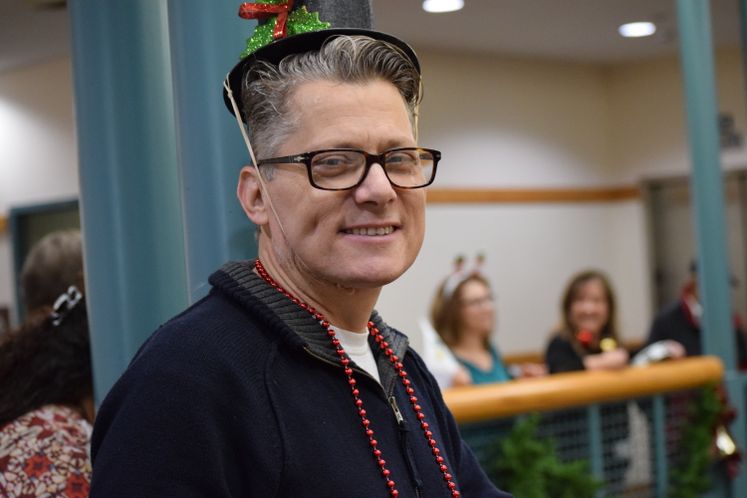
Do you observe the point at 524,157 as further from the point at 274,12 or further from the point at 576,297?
the point at 274,12

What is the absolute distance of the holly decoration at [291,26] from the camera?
1364mm

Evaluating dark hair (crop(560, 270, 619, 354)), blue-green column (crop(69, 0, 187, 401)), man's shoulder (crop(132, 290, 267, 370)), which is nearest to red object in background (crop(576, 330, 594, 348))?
dark hair (crop(560, 270, 619, 354))

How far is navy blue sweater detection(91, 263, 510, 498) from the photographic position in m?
1.12

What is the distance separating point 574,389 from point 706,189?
52.7 inches

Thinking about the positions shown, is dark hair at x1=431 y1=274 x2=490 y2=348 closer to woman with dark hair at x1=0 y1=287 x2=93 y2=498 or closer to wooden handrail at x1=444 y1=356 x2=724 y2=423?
wooden handrail at x1=444 y1=356 x2=724 y2=423

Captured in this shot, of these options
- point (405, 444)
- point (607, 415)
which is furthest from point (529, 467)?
point (405, 444)

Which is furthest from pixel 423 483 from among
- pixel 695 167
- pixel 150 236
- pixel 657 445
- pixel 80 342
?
pixel 695 167

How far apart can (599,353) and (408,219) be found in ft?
12.1

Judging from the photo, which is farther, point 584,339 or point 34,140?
point 34,140

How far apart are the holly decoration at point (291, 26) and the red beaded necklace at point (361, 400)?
287 millimetres

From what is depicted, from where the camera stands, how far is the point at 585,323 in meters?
5.08

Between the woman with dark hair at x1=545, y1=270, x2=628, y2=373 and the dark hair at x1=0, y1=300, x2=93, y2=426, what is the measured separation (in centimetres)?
285

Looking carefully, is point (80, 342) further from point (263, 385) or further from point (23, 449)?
point (263, 385)

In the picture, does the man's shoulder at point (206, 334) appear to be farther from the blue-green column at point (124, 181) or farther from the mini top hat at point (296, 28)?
the blue-green column at point (124, 181)
